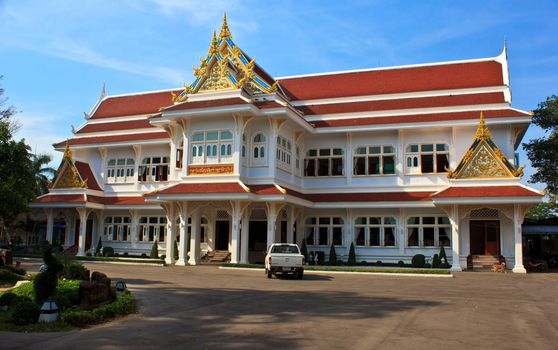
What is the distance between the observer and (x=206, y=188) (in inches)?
963

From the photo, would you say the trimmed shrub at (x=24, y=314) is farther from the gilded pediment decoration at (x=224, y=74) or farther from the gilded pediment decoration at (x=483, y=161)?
the gilded pediment decoration at (x=483, y=161)

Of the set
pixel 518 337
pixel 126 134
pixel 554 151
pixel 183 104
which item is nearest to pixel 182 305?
pixel 518 337

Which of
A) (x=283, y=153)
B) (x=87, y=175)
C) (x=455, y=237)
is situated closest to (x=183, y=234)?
(x=283, y=153)

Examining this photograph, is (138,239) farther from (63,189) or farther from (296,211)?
(296,211)

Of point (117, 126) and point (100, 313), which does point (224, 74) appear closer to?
point (117, 126)

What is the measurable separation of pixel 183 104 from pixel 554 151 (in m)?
22.3

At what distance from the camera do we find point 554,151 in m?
30.9

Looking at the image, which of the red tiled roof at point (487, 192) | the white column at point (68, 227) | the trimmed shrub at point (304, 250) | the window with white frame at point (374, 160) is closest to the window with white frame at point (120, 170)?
the white column at point (68, 227)

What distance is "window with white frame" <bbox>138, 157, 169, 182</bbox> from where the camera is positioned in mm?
32625

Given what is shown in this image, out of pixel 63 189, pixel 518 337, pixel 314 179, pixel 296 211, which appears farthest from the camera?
pixel 63 189

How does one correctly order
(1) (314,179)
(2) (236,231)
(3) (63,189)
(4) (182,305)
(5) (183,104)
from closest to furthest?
(4) (182,305) → (2) (236,231) → (5) (183,104) → (1) (314,179) → (3) (63,189)

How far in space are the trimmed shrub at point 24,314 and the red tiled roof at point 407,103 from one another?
917 inches

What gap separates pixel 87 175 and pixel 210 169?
12321mm

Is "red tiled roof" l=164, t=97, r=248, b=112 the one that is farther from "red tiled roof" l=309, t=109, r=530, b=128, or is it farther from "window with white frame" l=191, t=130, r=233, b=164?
"red tiled roof" l=309, t=109, r=530, b=128
